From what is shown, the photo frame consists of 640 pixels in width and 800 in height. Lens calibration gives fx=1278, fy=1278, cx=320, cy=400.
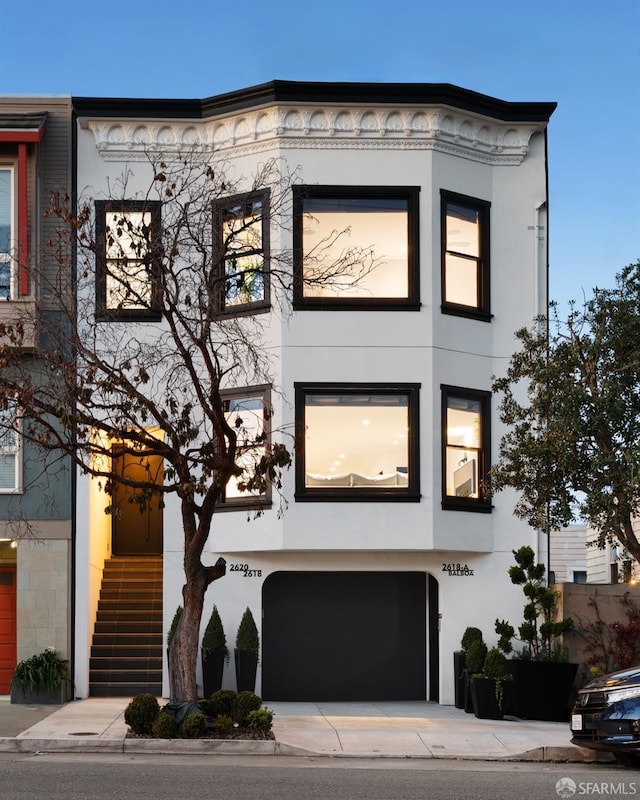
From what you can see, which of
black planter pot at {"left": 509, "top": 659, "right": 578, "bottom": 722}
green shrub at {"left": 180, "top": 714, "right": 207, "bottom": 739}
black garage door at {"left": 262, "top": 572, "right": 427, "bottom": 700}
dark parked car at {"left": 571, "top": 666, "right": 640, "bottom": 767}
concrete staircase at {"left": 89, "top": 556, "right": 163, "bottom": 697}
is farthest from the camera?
black garage door at {"left": 262, "top": 572, "right": 427, "bottom": 700}

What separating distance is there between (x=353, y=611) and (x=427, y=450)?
→ 3117 mm

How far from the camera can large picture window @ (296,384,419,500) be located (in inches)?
815

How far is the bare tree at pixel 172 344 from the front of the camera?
15.9 meters

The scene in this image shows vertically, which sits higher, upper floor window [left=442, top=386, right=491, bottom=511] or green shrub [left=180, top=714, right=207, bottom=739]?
upper floor window [left=442, top=386, right=491, bottom=511]

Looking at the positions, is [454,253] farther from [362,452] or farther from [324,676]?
[324,676]

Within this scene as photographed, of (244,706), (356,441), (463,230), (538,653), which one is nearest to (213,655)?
(356,441)

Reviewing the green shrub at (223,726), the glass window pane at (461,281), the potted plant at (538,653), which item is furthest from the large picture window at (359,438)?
the green shrub at (223,726)

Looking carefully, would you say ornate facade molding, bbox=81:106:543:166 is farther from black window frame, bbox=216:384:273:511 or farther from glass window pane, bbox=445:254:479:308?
black window frame, bbox=216:384:273:511

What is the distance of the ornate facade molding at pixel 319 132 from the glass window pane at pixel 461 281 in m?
1.82

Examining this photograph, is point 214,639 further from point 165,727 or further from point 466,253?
point 466,253

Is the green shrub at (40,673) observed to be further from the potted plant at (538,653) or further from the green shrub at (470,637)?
the potted plant at (538,653)

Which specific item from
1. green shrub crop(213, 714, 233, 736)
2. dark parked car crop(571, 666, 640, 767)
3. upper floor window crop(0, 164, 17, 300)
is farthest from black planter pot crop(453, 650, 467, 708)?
upper floor window crop(0, 164, 17, 300)

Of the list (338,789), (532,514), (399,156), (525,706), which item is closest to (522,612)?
(525,706)

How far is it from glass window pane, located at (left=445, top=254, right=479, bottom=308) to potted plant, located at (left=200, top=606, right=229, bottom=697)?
21.6 feet
